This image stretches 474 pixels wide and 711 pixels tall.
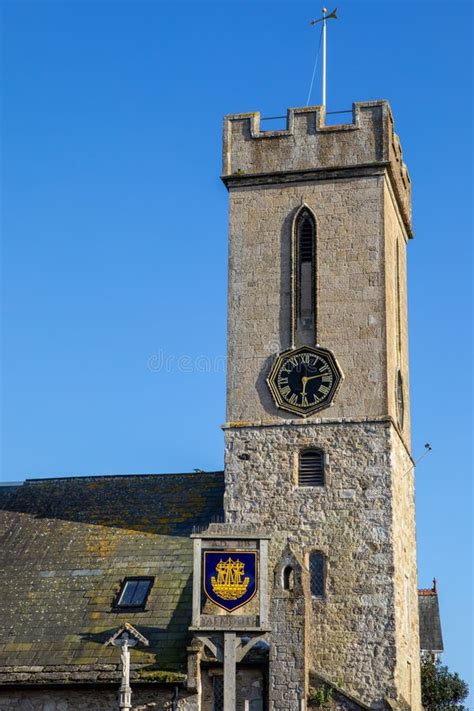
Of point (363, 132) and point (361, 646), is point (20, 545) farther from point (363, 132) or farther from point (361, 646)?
point (363, 132)

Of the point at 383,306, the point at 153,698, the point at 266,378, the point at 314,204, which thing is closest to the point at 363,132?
the point at 314,204

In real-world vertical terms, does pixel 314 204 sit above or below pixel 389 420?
above

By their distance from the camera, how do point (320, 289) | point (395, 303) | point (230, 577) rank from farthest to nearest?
point (395, 303) → point (320, 289) → point (230, 577)

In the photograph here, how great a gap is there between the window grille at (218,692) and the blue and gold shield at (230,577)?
3123mm

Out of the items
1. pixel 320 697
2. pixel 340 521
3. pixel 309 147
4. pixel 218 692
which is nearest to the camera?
pixel 320 697

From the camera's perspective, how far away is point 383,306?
107ft

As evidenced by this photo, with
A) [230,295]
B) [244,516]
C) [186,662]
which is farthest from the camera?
[230,295]

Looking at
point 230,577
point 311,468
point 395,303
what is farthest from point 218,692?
point 395,303

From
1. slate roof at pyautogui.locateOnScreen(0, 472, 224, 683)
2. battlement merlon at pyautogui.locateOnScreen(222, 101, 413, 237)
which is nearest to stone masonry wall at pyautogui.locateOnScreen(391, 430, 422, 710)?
slate roof at pyautogui.locateOnScreen(0, 472, 224, 683)

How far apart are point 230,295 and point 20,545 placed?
8.21 m

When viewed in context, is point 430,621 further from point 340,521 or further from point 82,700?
point 82,700

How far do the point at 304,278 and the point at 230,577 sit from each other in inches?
361

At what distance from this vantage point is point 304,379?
106ft

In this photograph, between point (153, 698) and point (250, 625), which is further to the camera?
point (153, 698)
